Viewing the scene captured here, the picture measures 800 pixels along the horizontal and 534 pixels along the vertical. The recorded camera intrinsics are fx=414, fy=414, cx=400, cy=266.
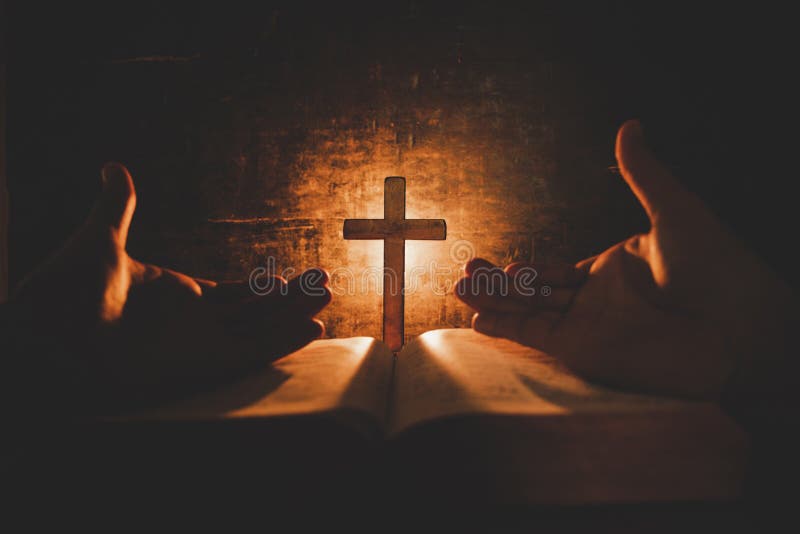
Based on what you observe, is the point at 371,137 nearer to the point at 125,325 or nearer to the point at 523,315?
the point at 523,315

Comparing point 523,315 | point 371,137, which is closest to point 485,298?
point 523,315

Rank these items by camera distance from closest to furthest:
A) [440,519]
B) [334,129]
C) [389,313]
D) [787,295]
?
Result: [440,519] < [787,295] < [389,313] < [334,129]

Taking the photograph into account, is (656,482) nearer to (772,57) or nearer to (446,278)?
(446,278)

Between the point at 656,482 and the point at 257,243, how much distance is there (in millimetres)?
1904

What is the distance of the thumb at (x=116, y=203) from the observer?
1017 millimetres

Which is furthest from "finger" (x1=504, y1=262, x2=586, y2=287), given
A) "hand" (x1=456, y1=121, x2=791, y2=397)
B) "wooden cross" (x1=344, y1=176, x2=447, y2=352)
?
"wooden cross" (x1=344, y1=176, x2=447, y2=352)

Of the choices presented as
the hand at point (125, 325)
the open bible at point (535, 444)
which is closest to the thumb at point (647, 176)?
the open bible at point (535, 444)

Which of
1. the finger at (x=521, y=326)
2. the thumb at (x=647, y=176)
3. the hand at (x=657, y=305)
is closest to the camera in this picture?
the hand at (x=657, y=305)

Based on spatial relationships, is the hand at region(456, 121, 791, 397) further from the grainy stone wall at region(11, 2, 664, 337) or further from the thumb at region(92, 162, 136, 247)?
the grainy stone wall at region(11, 2, 664, 337)

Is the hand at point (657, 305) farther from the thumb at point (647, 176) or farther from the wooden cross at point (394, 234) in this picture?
the wooden cross at point (394, 234)

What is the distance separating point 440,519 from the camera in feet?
2.39

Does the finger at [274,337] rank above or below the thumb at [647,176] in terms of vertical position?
below

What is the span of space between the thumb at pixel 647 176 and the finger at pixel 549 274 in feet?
0.80

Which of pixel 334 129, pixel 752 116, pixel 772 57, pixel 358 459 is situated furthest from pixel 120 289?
pixel 772 57
